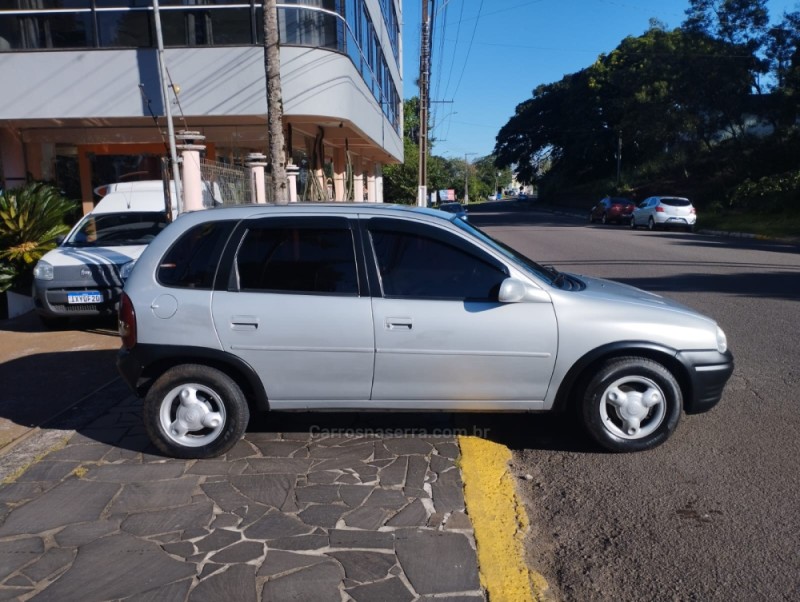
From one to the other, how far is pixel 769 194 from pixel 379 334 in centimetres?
2855

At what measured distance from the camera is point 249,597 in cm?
323

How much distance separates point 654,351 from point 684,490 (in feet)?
2.91

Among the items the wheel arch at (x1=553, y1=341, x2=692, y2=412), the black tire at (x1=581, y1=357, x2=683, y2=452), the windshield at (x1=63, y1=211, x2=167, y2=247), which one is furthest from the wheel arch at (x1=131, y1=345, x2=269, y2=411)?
the windshield at (x1=63, y1=211, x2=167, y2=247)

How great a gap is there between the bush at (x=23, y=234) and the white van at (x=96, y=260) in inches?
37.6

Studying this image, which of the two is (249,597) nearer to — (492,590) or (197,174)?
(492,590)

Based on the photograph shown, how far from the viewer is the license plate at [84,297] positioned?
29.1ft

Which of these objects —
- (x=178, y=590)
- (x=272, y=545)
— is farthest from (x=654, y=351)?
(x=178, y=590)

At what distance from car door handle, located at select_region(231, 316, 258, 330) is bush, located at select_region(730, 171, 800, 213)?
89.1ft

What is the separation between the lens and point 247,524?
390 centimetres

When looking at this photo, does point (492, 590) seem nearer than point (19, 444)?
Yes

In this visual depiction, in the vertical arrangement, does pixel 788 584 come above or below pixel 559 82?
below

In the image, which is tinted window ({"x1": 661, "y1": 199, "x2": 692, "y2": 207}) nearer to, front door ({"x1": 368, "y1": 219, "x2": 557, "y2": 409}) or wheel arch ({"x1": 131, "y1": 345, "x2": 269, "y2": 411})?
front door ({"x1": 368, "y1": 219, "x2": 557, "y2": 409})

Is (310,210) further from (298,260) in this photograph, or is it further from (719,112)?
(719,112)

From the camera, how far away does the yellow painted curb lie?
3.29 metres
